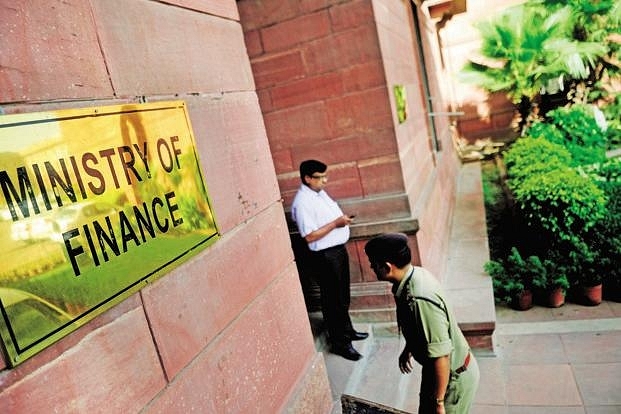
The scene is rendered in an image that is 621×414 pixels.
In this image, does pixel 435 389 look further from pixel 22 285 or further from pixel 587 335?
pixel 587 335

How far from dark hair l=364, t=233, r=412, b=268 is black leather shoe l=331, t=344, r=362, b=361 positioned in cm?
179

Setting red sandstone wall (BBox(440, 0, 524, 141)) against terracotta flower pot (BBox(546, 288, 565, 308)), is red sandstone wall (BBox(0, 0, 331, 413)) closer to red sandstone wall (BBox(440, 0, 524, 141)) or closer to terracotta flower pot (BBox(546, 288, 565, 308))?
terracotta flower pot (BBox(546, 288, 565, 308))

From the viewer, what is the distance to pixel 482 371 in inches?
155

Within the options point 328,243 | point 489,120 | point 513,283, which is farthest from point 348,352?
point 489,120

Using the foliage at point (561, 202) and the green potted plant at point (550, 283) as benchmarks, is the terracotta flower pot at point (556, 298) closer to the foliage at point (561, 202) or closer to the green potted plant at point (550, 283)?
the green potted plant at point (550, 283)

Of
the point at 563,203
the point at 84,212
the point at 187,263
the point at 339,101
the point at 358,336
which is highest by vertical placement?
the point at 339,101

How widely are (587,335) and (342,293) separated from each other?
2.53 m

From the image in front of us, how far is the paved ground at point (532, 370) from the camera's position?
342cm

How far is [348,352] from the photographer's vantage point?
3.85 m

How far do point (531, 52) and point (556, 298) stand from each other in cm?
810

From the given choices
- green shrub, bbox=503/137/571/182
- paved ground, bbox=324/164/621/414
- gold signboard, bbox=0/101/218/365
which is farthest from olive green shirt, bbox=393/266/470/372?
green shrub, bbox=503/137/571/182

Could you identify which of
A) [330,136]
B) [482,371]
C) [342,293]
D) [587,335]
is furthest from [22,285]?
[587,335]

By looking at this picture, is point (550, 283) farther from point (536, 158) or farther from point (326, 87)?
point (326, 87)

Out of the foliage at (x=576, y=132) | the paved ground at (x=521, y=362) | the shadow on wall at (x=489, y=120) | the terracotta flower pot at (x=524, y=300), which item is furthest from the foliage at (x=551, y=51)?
the paved ground at (x=521, y=362)
